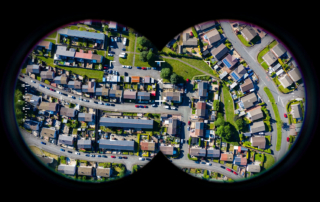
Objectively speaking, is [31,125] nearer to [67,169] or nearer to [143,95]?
[67,169]

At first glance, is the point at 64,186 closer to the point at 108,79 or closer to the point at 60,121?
the point at 60,121

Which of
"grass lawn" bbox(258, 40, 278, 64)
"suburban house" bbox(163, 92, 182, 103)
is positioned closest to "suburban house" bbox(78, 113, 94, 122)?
"suburban house" bbox(163, 92, 182, 103)

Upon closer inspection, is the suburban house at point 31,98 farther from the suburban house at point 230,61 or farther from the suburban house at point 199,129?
the suburban house at point 230,61

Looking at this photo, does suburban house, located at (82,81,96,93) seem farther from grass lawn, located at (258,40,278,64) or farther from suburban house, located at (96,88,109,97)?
grass lawn, located at (258,40,278,64)
